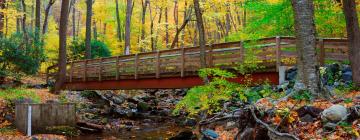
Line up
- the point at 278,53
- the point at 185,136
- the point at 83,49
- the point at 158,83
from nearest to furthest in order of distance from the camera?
the point at 185,136, the point at 278,53, the point at 158,83, the point at 83,49

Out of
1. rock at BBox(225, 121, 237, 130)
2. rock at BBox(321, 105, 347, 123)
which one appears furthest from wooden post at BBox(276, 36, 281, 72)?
rock at BBox(321, 105, 347, 123)

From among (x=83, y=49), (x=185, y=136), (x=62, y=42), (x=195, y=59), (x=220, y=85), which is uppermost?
(x=83, y=49)

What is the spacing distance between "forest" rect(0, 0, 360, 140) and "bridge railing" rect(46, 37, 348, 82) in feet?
0.12

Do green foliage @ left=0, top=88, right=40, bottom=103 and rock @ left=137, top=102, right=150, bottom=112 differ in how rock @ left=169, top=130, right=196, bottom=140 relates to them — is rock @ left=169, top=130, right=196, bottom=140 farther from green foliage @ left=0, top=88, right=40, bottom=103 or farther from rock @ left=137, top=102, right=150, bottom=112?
rock @ left=137, top=102, right=150, bottom=112

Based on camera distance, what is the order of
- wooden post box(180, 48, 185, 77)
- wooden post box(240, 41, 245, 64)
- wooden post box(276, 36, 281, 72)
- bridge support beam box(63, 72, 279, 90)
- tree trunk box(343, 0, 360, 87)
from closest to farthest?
tree trunk box(343, 0, 360, 87)
wooden post box(276, 36, 281, 72)
bridge support beam box(63, 72, 279, 90)
wooden post box(240, 41, 245, 64)
wooden post box(180, 48, 185, 77)

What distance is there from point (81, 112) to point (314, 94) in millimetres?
13108

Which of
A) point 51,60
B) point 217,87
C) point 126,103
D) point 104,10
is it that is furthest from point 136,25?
point 217,87

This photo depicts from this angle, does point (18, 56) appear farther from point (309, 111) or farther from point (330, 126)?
point (330, 126)

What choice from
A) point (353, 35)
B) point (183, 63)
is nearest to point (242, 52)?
point (183, 63)

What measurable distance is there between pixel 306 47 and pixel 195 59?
23.3 ft

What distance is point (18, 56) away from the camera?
20969 mm

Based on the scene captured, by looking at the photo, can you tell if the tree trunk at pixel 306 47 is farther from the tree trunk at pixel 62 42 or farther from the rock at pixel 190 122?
the tree trunk at pixel 62 42

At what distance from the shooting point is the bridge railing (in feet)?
42.4

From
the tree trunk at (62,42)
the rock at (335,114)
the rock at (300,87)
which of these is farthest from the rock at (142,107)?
the rock at (335,114)
